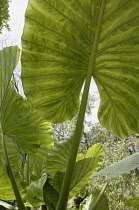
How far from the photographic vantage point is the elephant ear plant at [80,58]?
778mm

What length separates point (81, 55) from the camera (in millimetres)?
870

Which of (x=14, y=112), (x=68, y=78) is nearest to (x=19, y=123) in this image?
(x=14, y=112)

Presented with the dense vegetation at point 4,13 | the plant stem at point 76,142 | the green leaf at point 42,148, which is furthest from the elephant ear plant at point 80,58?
the dense vegetation at point 4,13

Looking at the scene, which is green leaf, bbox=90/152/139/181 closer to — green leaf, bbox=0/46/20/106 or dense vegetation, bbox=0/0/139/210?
dense vegetation, bbox=0/0/139/210

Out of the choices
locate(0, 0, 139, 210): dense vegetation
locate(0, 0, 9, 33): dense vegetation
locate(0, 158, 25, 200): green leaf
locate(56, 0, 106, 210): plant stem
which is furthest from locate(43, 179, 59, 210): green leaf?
locate(0, 0, 9, 33): dense vegetation

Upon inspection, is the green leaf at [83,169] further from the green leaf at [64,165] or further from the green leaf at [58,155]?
the green leaf at [58,155]

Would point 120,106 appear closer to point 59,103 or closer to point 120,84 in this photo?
point 120,84

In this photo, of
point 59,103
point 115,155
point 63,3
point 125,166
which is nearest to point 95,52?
point 63,3

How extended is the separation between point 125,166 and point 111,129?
0.42m

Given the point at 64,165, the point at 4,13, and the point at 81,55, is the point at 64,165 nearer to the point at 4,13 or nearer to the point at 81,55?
the point at 81,55

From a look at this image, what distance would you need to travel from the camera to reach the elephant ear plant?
2.55ft

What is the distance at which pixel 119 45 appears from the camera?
32.9 inches

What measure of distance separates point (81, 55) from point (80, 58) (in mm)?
12

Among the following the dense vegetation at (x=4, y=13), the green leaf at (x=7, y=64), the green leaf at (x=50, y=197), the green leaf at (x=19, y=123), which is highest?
the dense vegetation at (x=4, y=13)
